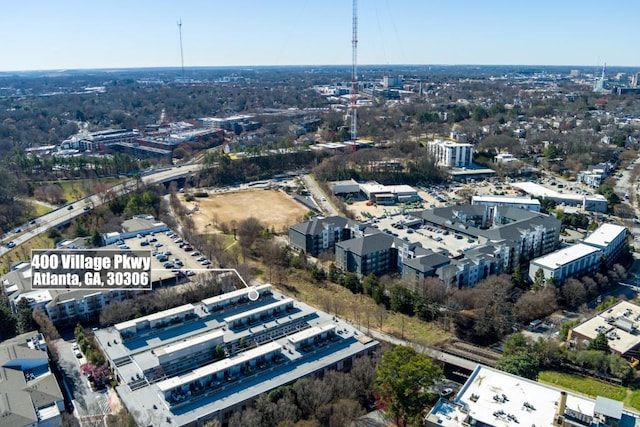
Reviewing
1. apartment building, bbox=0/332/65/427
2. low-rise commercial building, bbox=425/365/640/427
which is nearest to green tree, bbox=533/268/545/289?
low-rise commercial building, bbox=425/365/640/427

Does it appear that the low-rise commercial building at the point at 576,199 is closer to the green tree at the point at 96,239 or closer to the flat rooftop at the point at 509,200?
the flat rooftop at the point at 509,200

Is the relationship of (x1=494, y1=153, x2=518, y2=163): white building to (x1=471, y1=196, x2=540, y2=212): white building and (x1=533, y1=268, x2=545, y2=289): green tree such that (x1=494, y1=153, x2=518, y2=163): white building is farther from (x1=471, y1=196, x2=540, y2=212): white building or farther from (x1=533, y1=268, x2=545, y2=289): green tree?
(x1=533, y1=268, x2=545, y2=289): green tree

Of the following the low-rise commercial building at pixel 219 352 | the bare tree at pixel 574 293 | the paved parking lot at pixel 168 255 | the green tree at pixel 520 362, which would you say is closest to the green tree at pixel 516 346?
the green tree at pixel 520 362

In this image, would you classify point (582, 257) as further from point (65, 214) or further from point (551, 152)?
point (65, 214)

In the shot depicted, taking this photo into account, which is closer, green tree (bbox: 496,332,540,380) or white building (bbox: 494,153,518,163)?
green tree (bbox: 496,332,540,380)

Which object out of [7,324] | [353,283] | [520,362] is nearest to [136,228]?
[7,324]

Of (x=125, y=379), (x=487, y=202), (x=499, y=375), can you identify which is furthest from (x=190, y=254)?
(x=487, y=202)
